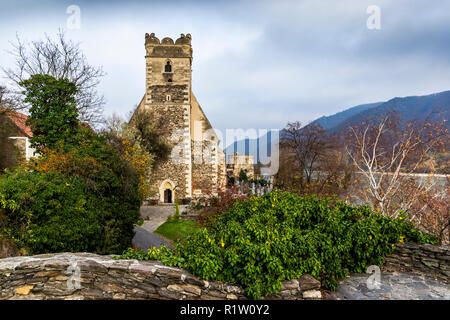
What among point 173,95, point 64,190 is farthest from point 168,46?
point 64,190

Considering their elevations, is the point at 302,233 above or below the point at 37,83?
below

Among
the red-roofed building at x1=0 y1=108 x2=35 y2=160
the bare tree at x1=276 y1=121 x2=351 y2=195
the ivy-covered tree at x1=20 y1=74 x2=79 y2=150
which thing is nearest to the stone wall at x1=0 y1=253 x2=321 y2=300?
the ivy-covered tree at x1=20 y1=74 x2=79 y2=150

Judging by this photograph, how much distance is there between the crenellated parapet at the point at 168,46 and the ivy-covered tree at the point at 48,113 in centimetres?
1187

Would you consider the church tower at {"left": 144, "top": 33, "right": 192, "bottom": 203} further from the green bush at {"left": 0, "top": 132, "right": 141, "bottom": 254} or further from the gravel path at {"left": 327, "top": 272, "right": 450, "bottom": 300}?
the gravel path at {"left": 327, "top": 272, "right": 450, "bottom": 300}

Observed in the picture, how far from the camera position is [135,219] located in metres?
8.77

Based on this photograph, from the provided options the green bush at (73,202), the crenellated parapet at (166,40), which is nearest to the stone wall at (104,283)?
the green bush at (73,202)

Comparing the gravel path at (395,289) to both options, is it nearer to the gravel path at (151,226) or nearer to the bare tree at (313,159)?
the gravel path at (151,226)

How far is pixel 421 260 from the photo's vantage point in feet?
16.5

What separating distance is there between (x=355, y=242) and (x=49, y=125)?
9932 mm

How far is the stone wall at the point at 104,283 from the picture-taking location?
3.79 metres

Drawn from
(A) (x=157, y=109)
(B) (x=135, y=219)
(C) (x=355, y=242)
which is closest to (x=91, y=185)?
(B) (x=135, y=219)

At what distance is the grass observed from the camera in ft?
40.6

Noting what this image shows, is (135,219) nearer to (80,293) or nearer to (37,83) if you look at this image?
(80,293)
